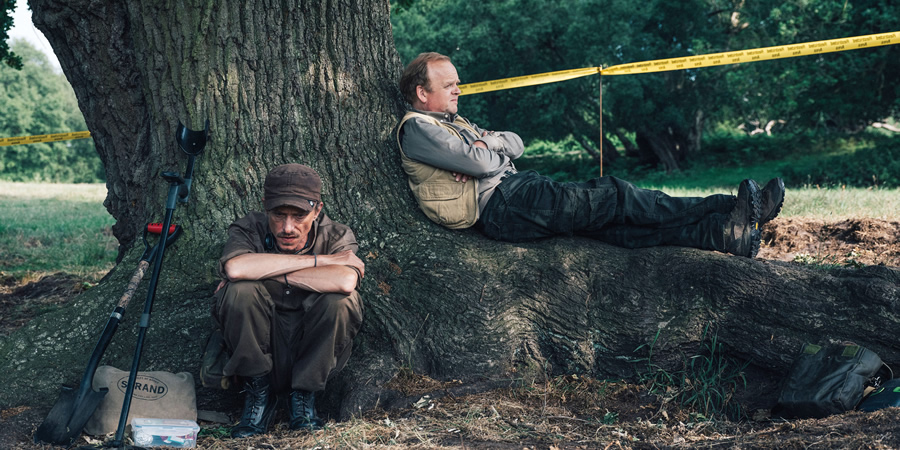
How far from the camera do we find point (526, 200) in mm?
4422

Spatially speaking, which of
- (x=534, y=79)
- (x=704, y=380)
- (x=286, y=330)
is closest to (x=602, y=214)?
(x=704, y=380)

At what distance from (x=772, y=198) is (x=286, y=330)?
109 inches

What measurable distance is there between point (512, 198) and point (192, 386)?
81.8 inches

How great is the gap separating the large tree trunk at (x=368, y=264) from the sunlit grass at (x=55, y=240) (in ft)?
11.5

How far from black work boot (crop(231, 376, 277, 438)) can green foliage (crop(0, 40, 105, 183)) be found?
143 ft

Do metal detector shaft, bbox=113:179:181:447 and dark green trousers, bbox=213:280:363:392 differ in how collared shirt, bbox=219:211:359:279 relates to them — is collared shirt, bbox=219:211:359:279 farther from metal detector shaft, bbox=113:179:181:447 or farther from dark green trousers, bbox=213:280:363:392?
metal detector shaft, bbox=113:179:181:447

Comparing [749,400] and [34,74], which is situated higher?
[34,74]

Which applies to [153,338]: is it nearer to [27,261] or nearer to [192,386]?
[192,386]

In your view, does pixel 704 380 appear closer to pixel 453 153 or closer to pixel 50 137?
pixel 453 153

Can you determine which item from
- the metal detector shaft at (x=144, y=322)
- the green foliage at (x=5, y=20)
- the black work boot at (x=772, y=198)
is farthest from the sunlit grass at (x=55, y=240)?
the black work boot at (x=772, y=198)

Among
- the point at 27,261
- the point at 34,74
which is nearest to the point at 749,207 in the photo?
the point at 27,261

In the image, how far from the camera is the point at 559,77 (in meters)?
9.09

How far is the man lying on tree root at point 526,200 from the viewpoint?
4.23 metres

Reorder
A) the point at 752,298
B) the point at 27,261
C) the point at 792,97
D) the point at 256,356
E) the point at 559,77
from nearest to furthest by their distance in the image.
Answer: the point at 256,356 < the point at 752,298 < the point at 27,261 < the point at 559,77 < the point at 792,97
